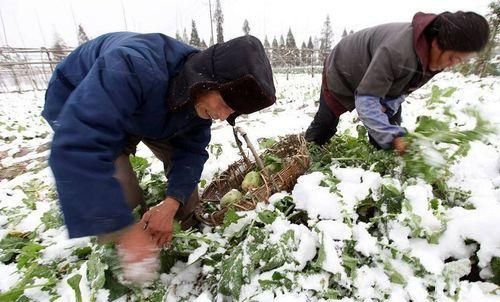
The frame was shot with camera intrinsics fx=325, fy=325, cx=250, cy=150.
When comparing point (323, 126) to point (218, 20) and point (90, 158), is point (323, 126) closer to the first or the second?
point (90, 158)

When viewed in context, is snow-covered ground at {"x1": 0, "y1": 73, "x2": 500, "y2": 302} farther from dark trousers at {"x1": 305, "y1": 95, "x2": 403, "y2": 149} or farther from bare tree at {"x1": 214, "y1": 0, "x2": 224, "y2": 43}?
bare tree at {"x1": 214, "y1": 0, "x2": 224, "y2": 43}

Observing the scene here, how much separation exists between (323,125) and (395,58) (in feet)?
2.85

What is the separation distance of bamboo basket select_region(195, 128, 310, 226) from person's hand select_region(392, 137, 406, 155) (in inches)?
23.1

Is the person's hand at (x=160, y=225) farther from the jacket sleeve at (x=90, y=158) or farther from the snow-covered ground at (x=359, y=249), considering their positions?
the jacket sleeve at (x=90, y=158)

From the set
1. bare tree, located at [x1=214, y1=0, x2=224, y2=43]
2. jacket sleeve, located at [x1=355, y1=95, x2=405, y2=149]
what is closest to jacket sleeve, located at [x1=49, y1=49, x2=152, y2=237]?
jacket sleeve, located at [x1=355, y1=95, x2=405, y2=149]

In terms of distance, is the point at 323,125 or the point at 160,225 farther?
the point at 323,125

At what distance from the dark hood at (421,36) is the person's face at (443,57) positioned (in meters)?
0.03

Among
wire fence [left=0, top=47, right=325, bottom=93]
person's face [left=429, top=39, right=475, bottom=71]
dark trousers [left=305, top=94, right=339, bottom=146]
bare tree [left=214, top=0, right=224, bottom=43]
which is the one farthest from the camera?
bare tree [left=214, top=0, right=224, bottom=43]

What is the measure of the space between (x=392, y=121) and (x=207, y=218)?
174cm

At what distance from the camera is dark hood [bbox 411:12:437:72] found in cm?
185

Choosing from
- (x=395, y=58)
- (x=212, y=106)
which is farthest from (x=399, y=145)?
(x=212, y=106)

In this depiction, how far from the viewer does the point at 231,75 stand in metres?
1.39

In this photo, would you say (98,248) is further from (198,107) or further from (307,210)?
(307,210)

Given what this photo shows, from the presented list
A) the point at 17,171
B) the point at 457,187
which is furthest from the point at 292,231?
the point at 17,171
